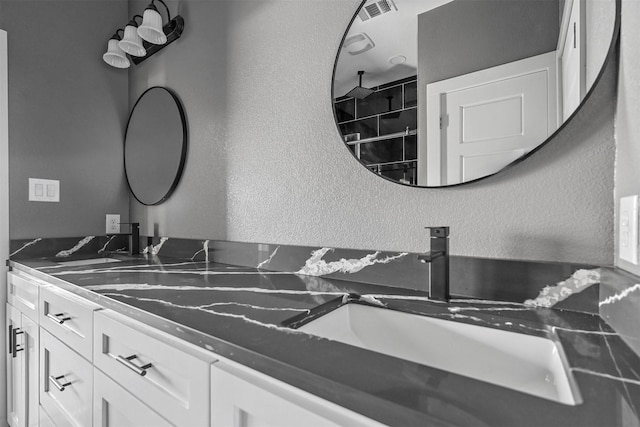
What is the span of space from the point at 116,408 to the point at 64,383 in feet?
1.32

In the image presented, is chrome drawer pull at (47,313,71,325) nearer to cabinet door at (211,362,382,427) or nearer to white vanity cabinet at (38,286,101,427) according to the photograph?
white vanity cabinet at (38,286,101,427)

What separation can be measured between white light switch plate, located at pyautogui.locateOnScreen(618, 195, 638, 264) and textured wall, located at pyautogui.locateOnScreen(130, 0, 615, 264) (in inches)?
3.5

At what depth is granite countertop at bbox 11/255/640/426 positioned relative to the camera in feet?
1.26

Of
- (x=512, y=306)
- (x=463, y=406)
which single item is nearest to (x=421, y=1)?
(x=512, y=306)

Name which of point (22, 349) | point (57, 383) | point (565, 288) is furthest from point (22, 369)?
point (565, 288)

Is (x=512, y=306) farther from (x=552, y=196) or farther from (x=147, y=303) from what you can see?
(x=147, y=303)

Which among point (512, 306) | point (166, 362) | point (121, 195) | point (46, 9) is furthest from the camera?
point (121, 195)

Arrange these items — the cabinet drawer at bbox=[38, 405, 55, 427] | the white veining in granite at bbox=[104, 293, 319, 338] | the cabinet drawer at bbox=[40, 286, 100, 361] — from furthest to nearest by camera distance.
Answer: the cabinet drawer at bbox=[38, 405, 55, 427]
the cabinet drawer at bbox=[40, 286, 100, 361]
the white veining in granite at bbox=[104, 293, 319, 338]

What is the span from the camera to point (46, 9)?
181cm

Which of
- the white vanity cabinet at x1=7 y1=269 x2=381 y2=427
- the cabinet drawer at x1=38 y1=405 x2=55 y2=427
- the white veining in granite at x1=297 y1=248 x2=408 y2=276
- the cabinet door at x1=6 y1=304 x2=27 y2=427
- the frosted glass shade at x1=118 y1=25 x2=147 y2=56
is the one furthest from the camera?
the frosted glass shade at x1=118 y1=25 x2=147 y2=56

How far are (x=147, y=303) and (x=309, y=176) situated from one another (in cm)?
67

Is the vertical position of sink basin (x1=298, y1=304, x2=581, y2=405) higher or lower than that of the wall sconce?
lower

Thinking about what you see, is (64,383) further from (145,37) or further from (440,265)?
(145,37)

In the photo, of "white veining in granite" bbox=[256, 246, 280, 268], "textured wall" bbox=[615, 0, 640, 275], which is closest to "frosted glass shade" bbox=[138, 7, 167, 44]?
"white veining in granite" bbox=[256, 246, 280, 268]
